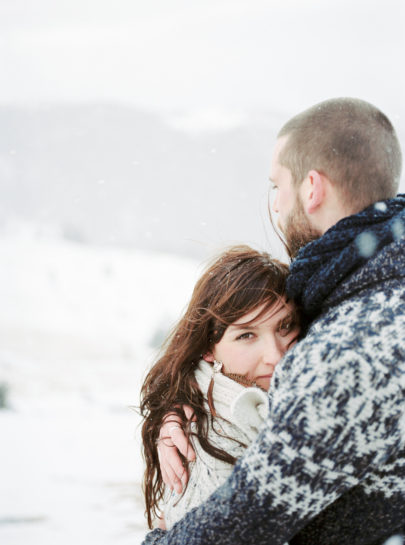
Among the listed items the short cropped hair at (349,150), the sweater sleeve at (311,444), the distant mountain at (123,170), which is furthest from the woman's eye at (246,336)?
the distant mountain at (123,170)

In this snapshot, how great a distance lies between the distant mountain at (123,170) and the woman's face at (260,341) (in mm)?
24539

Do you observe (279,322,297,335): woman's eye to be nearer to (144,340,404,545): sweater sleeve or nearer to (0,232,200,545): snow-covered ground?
(0,232,200,545): snow-covered ground

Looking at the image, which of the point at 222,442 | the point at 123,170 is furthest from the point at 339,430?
the point at 123,170

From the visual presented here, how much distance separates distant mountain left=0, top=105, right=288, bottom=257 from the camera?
30.0 meters

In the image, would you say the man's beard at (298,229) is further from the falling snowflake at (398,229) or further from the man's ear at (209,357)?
the man's ear at (209,357)

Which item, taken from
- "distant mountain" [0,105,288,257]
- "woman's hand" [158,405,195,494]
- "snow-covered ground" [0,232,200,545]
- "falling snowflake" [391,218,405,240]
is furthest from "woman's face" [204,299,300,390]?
"distant mountain" [0,105,288,257]

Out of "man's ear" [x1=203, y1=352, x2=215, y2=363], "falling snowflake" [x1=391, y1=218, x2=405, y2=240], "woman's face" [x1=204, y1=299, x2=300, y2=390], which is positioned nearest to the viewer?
"falling snowflake" [x1=391, y1=218, x2=405, y2=240]

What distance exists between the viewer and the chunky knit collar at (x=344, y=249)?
0.98m

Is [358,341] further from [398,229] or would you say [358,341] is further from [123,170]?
[123,170]

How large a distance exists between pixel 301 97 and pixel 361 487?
1766 inches

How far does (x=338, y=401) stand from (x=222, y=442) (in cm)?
45

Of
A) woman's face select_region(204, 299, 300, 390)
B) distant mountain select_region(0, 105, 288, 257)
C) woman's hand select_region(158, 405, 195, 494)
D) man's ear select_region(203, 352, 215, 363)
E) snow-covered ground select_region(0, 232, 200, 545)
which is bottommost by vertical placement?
distant mountain select_region(0, 105, 288, 257)

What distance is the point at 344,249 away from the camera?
3.28 ft

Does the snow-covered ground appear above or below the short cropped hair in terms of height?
below
